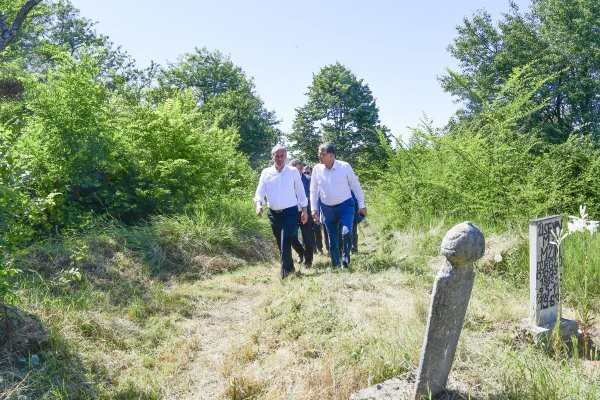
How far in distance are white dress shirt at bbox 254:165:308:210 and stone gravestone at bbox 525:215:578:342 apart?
3408 mm

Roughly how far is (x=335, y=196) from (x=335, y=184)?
169mm

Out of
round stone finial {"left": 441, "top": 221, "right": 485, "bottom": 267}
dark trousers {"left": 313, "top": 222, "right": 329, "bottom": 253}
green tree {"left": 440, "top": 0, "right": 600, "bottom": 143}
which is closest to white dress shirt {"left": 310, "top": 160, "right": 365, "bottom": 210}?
dark trousers {"left": 313, "top": 222, "right": 329, "bottom": 253}

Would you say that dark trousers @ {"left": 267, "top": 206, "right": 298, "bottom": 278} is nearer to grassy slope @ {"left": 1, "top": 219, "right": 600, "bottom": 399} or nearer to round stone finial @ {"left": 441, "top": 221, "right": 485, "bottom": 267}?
grassy slope @ {"left": 1, "top": 219, "right": 600, "bottom": 399}

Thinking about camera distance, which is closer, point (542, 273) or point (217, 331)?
point (542, 273)

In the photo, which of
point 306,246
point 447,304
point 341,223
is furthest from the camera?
point 306,246

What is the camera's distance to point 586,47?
2236cm

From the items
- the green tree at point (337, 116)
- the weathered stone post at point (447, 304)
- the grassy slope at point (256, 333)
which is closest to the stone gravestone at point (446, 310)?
the weathered stone post at point (447, 304)

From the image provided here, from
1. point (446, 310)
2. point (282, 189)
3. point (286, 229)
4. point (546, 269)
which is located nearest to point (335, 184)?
point (282, 189)

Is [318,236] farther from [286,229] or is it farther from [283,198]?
[283,198]

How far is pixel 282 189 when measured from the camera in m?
6.59

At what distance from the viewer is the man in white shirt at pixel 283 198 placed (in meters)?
6.61

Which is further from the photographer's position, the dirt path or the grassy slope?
the dirt path

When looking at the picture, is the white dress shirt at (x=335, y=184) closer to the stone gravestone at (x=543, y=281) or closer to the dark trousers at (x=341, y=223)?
the dark trousers at (x=341, y=223)

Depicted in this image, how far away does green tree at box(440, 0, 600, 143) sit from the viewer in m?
22.3
